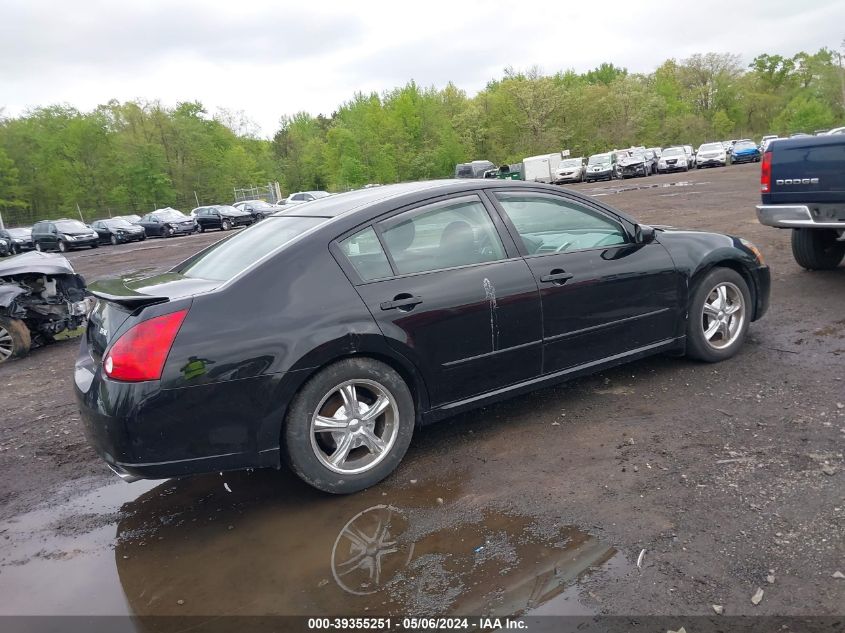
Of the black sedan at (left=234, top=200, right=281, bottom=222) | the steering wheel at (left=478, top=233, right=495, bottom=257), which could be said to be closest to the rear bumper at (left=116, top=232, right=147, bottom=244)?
the black sedan at (left=234, top=200, right=281, bottom=222)

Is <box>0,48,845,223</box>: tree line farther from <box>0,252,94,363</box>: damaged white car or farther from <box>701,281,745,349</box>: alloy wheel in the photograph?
<box>701,281,745,349</box>: alloy wheel

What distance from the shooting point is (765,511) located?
9.96 feet

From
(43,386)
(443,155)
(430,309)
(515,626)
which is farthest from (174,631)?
(443,155)

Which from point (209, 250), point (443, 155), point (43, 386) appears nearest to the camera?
point (209, 250)

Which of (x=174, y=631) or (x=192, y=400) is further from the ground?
(x=192, y=400)

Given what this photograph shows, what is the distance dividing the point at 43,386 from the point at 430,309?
15.9 feet

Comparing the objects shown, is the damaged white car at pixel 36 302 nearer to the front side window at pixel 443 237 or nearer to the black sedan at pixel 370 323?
the black sedan at pixel 370 323

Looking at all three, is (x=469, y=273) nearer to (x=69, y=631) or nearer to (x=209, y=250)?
(x=209, y=250)

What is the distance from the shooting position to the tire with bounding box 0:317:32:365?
794 cm

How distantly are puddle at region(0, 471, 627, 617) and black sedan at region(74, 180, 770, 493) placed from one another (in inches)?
13.5

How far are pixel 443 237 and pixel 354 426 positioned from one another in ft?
4.25

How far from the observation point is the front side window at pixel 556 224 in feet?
14.1

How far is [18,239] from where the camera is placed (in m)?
33.4

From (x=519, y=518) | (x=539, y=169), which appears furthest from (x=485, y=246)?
(x=539, y=169)
